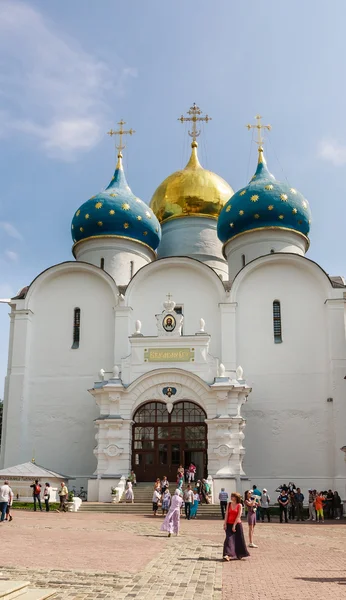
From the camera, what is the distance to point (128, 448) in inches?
787

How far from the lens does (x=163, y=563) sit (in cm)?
848

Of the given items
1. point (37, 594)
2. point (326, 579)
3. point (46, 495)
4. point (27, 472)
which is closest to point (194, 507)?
point (46, 495)

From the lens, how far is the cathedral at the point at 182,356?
20.4 metres

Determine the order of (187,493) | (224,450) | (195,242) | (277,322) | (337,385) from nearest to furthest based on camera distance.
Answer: (187,493), (224,450), (337,385), (277,322), (195,242)

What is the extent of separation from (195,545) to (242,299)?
13218mm

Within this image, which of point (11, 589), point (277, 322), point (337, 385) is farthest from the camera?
point (277, 322)

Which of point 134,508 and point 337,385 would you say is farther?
point 337,385

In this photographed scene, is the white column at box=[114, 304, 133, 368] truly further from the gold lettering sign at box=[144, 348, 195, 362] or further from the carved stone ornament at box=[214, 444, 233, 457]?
the carved stone ornament at box=[214, 444, 233, 457]

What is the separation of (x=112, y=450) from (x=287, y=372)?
21.6 ft

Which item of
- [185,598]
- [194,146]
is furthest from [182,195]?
[185,598]

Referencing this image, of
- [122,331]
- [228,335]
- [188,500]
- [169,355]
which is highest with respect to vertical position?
[122,331]

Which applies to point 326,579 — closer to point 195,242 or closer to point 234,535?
point 234,535

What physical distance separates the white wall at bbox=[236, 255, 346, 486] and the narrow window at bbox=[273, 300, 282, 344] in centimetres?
15

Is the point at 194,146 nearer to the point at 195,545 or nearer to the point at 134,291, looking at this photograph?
the point at 134,291
